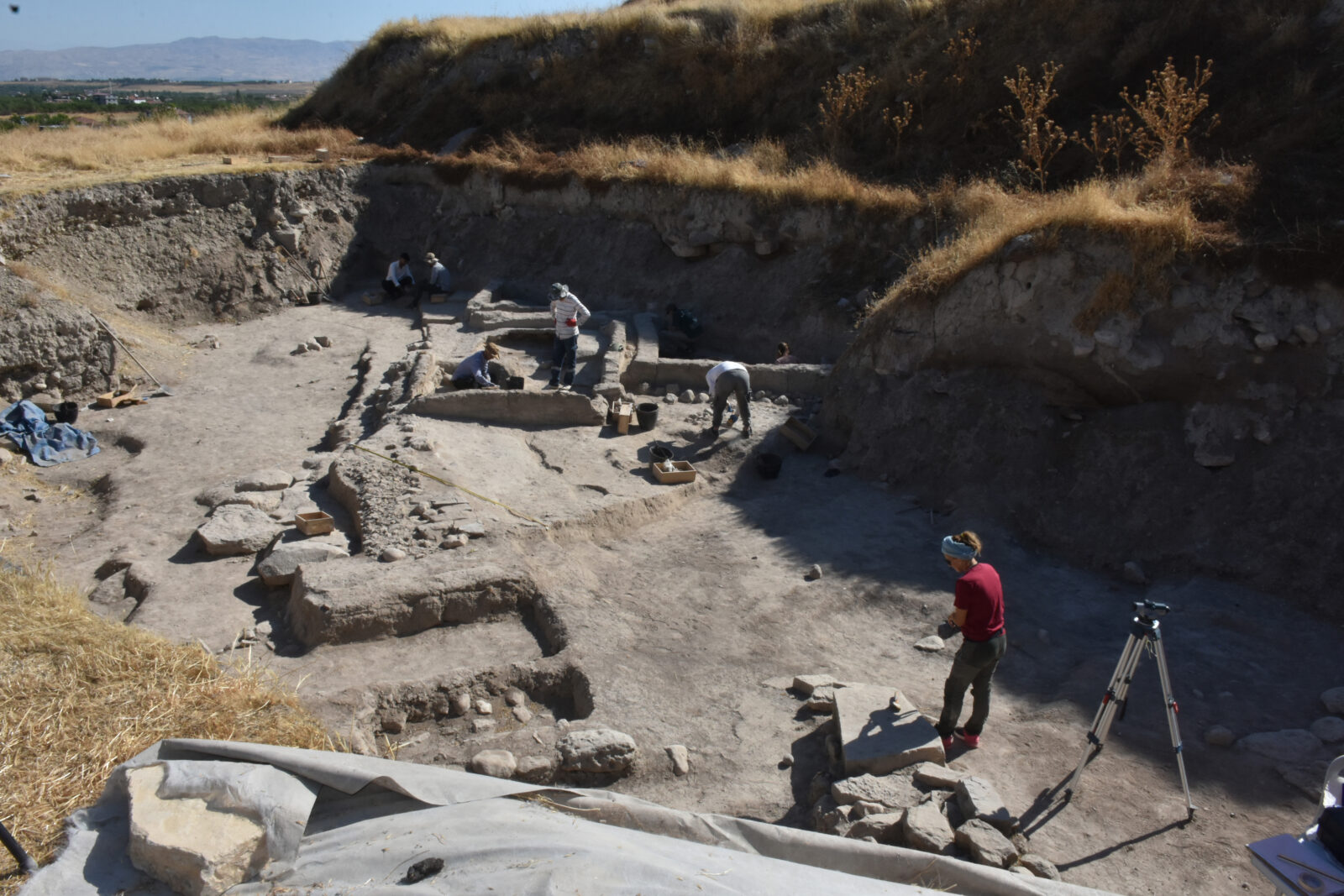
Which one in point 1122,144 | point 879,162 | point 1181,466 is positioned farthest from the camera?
point 879,162

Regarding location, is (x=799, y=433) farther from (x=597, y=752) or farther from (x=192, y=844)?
(x=192, y=844)

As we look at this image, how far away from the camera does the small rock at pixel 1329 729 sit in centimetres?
553

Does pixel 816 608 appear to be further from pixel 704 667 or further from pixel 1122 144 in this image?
pixel 1122 144

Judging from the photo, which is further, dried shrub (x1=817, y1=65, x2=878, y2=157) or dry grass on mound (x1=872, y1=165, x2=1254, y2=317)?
dried shrub (x1=817, y1=65, x2=878, y2=157)

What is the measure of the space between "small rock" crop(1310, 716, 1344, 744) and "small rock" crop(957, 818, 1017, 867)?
260 cm

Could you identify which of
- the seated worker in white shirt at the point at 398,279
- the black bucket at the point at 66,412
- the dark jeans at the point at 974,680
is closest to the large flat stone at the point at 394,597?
the dark jeans at the point at 974,680

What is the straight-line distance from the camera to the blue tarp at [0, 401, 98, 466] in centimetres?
1075

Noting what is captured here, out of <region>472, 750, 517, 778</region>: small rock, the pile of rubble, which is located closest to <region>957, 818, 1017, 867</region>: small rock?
the pile of rubble

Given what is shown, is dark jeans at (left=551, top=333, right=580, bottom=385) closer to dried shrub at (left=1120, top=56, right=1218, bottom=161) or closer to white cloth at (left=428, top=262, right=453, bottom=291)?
white cloth at (left=428, top=262, right=453, bottom=291)

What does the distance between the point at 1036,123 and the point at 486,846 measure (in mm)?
14959

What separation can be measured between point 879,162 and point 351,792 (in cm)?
1504

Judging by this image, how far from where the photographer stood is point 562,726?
587cm

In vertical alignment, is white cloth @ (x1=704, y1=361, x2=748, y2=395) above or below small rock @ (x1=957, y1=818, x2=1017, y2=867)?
above

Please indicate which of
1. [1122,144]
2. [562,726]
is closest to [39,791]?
[562,726]
